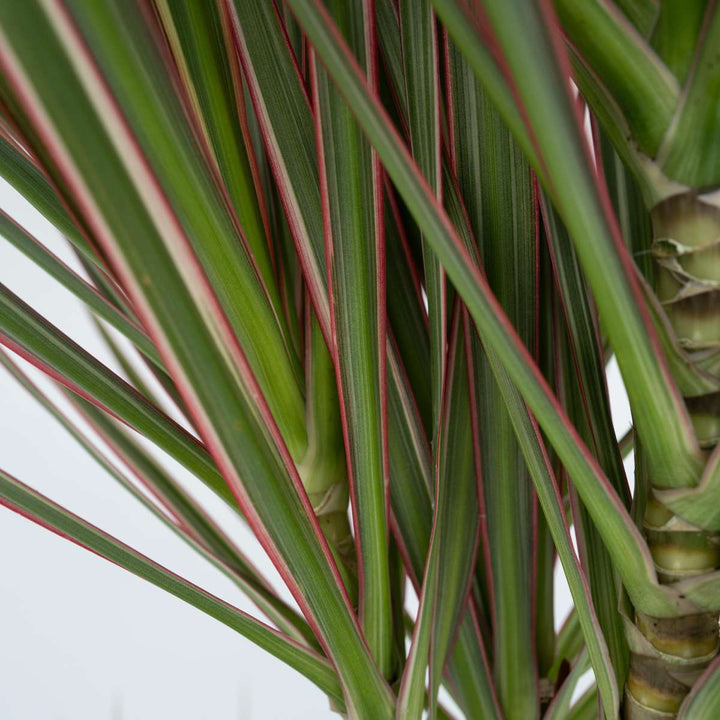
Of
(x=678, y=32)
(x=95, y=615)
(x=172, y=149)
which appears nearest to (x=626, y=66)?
(x=678, y=32)

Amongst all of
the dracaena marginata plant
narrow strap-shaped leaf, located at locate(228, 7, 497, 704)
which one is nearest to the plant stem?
the dracaena marginata plant

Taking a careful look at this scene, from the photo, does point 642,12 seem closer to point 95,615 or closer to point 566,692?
point 566,692

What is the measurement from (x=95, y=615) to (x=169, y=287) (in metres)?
0.84

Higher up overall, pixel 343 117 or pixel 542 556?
pixel 343 117

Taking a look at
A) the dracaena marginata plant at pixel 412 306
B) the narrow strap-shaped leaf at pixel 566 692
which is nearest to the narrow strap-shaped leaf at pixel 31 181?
the dracaena marginata plant at pixel 412 306

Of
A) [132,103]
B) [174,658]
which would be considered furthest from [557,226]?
[174,658]

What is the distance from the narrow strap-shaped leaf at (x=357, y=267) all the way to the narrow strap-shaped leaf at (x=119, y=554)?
0.06 meters

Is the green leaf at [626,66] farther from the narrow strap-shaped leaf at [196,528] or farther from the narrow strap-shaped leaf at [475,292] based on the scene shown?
the narrow strap-shaped leaf at [196,528]

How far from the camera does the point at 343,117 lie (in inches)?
10.3

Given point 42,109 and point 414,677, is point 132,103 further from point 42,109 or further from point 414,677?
point 414,677

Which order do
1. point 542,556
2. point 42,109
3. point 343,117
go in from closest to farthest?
1. point 42,109
2. point 343,117
3. point 542,556

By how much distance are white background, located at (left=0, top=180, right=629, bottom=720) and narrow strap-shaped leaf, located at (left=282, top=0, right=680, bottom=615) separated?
2.06 ft

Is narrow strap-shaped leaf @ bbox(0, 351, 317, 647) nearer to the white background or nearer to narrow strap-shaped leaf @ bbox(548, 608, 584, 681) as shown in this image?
narrow strap-shaped leaf @ bbox(548, 608, 584, 681)

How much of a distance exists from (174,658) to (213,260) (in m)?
0.80
